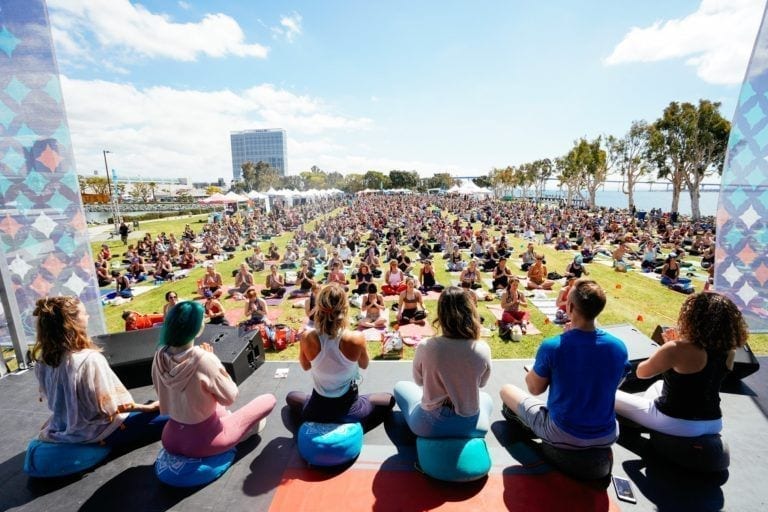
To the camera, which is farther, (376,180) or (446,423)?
(376,180)

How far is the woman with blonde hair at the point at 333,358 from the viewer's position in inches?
114

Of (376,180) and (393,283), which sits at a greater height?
(376,180)

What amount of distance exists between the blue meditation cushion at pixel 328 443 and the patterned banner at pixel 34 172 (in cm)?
503

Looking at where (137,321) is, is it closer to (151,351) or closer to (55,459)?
(151,351)

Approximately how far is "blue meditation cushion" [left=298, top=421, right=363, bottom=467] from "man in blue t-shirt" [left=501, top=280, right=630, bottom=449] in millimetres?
1580

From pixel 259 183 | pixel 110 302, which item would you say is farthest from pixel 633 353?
pixel 259 183

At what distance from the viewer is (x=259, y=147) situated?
167 m

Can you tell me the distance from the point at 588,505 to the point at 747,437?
211 cm

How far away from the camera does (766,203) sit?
216 inches

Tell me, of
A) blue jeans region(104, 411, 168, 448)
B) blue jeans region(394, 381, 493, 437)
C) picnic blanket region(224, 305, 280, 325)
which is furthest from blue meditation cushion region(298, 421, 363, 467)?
picnic blanket region(224, 305, 280, 325)

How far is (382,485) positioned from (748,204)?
277 inches

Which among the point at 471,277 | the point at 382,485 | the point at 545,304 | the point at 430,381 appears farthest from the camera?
the point at 471,277

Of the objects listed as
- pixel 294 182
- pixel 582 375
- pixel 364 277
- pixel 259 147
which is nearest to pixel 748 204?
pixel 582 375

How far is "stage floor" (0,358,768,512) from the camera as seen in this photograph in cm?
267
